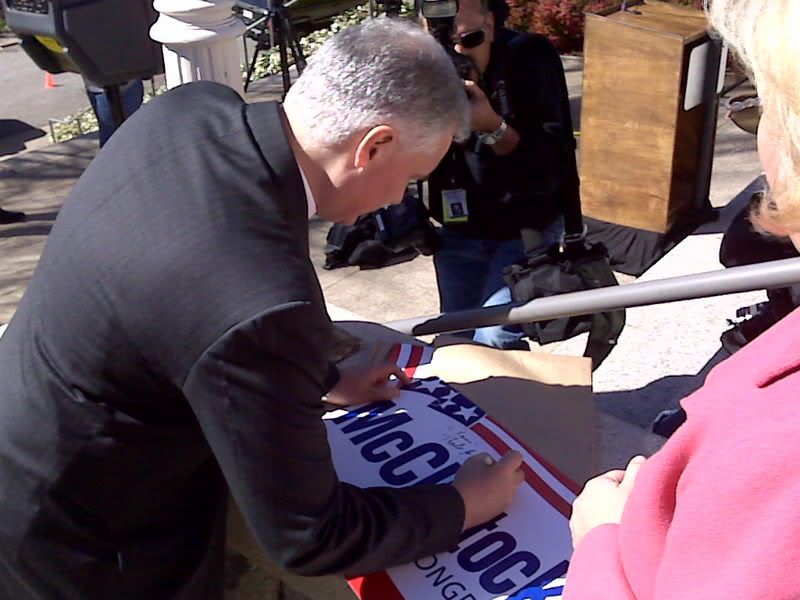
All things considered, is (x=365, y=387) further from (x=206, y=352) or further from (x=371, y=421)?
(x=206, y=352)

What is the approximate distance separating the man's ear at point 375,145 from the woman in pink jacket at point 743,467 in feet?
2.07

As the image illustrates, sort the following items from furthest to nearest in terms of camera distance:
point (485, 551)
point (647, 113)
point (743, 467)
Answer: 1. point (647, 113)
2. point (485, 551)
3. point (743, 467)

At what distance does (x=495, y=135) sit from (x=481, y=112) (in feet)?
0.35

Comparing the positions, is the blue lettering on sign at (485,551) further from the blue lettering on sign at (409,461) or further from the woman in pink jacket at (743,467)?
the woman in pink jacket at (743,467)

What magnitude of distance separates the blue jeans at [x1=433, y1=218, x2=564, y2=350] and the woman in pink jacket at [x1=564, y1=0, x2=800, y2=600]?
1.80m

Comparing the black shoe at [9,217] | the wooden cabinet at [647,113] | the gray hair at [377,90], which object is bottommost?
the black shoe at [9,217]

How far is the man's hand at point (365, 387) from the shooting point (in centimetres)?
173

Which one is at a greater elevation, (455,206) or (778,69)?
(778,69)

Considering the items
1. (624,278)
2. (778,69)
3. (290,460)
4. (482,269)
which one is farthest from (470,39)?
(624,278)

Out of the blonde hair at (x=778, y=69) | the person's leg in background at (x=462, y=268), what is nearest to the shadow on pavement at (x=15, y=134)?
the person's leg in background at (x=462, y=268)

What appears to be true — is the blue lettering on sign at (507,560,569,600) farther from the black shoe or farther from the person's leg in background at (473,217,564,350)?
the black shoe

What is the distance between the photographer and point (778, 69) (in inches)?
32.3

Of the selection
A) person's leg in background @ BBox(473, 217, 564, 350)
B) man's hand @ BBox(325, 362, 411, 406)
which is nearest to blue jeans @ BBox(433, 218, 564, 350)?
person's leg in background @ BBox(473, 217, 564, 350)

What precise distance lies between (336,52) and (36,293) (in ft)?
2.01
